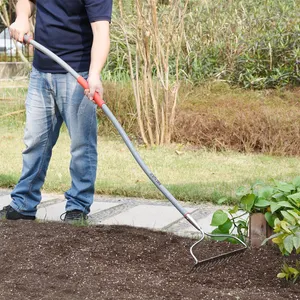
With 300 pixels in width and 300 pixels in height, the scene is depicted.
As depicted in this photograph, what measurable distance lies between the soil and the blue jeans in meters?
0.49

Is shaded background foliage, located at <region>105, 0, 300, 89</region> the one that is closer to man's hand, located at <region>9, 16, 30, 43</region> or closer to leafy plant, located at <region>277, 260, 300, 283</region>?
man's hand, located at <region>9, 16, 30, 43</region>

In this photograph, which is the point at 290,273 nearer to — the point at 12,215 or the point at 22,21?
the point at 12,215

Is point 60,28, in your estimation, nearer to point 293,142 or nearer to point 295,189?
point 295,189

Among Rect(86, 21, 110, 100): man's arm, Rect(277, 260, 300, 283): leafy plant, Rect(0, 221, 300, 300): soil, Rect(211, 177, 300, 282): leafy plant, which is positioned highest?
Rect(86, 21, 110, 100): man's arm

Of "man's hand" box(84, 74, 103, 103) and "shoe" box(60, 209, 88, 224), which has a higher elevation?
"man's hand" box(84, 74, 103, 103)

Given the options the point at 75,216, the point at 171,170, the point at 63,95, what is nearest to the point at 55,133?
the point at 63,95

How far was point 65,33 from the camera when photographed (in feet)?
14.1

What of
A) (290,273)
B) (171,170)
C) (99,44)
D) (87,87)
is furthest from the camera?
(171,170)

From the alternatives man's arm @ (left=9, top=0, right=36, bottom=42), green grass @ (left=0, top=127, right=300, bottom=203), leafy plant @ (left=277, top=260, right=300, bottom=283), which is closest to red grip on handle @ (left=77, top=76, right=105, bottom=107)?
man's arm @ (left=9, top=0, right=36, bottom=42)

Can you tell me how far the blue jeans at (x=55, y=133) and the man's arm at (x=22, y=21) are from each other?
0.93 ft

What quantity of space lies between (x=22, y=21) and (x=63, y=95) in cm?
50

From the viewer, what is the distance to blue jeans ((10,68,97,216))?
434 centimetres

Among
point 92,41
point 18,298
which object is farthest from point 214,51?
point 18,298

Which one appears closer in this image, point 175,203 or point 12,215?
point 175,203
